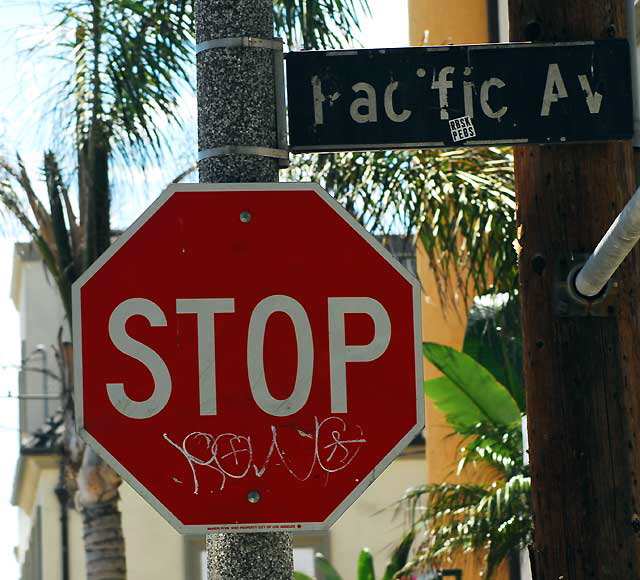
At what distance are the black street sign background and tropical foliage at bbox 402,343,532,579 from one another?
8475 millimetres

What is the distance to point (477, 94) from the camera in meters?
4.57

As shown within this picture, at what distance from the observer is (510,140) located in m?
4.54

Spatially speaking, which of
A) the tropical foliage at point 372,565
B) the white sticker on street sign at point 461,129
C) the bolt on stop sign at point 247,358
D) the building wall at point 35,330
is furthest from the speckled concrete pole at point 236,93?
the building wall at point 35,330

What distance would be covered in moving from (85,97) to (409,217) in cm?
293

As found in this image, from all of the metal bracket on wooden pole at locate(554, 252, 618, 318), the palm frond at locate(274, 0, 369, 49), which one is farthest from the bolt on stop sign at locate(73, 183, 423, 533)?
the palm frond at locate(274, 0, 369, 49)

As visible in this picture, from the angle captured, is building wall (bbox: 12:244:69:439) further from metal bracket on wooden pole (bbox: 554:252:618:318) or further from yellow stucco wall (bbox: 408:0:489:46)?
metal bracket on wooden pole (bbox: 554:252:618:318)

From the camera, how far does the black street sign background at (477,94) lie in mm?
4527

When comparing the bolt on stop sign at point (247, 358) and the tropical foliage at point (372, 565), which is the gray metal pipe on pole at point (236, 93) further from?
the tropical foliage at point (372, 565)

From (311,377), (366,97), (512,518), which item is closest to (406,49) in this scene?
(366,97)

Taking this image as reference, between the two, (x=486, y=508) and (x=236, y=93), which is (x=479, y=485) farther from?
(x=236, y=93)

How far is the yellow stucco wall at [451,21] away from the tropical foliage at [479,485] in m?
5.65

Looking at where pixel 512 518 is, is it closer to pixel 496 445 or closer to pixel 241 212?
pixel 496 445

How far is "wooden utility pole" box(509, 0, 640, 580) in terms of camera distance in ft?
15.0

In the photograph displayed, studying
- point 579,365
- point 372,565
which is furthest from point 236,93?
point 372,565
